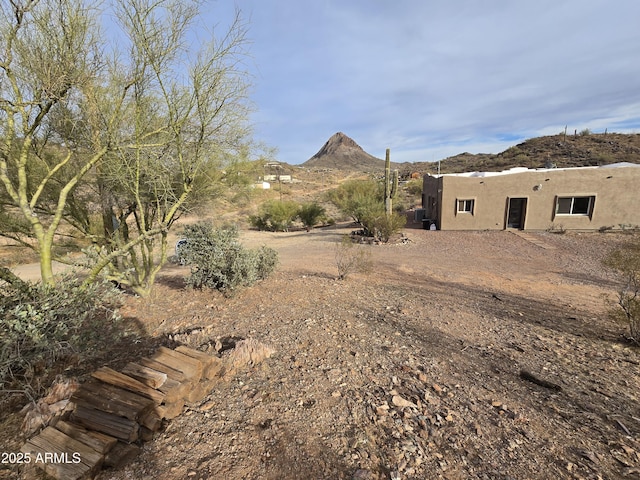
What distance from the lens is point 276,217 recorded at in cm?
2134

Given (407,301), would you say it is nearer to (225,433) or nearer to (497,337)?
(497,337)

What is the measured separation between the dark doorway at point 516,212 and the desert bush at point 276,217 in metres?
13.2

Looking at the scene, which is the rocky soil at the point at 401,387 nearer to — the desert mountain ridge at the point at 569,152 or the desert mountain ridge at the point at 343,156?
the desert mountain ridge at the point at 569,152

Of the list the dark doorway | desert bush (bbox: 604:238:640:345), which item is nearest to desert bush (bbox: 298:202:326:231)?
the dark doorway

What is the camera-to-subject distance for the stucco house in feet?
49.3

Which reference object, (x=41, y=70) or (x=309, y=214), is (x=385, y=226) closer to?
(x=309, y=214)

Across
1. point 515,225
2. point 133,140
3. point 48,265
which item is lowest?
point 515,225

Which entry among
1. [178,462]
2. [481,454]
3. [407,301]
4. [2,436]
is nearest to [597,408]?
[481,454]

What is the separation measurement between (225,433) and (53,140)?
506 cm

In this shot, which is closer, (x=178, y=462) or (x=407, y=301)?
(x=178, y=462)

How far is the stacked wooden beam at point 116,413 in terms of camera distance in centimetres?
202

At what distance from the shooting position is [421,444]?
2506 mm

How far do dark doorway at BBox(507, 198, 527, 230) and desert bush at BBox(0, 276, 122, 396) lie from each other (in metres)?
18.2

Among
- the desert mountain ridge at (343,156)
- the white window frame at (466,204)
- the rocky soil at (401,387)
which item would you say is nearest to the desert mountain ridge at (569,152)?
the white window frame at (466,204)
